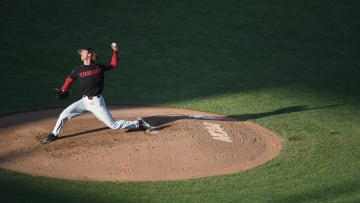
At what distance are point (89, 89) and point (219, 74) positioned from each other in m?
6.07

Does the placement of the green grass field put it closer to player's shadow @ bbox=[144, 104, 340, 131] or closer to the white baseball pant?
player's shadow @ bbox=[144, 104, 340, 131]

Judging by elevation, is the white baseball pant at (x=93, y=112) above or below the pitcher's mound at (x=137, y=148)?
above

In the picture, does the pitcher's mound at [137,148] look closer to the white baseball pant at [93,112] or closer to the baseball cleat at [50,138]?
the baseball cleat at [50,138]

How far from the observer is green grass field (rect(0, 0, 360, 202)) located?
998 centimetres

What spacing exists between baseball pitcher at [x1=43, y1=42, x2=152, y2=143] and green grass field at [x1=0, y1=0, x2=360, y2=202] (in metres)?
1.84

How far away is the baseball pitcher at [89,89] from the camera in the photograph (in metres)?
11.5

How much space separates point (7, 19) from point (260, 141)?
35.9 feet

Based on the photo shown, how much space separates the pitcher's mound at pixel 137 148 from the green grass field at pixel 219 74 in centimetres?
39

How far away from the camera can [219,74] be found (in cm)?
1705

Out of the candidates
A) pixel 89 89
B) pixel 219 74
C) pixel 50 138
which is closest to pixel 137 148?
pixel 89 89

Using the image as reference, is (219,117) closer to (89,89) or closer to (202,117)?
(202,117)

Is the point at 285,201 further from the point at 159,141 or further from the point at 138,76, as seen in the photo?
the point at 138,76

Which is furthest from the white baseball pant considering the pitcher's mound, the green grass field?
the green grass field

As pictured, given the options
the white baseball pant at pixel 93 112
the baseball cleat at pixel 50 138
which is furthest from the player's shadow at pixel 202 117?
the white baseball pant at pixel 93 112
